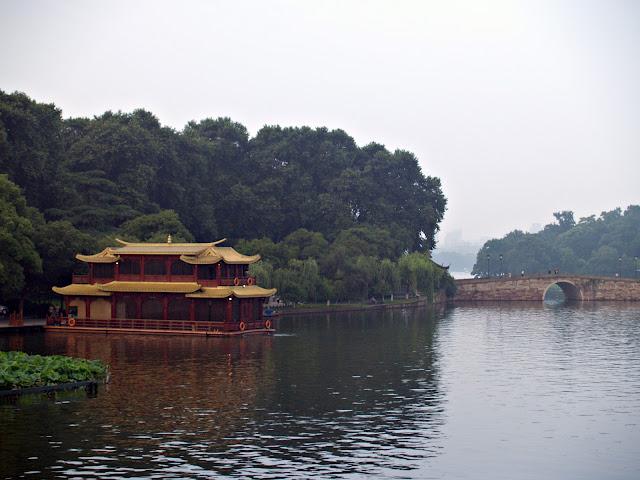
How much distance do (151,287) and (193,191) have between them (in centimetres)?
4738

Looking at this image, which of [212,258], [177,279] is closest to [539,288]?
[212,258]

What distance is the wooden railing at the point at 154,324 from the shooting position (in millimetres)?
71938

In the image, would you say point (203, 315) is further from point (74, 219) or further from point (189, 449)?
point (189, 449)

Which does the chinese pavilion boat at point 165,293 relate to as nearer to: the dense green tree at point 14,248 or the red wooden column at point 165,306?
the red wooden column at point 165,306

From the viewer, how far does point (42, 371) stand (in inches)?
1741

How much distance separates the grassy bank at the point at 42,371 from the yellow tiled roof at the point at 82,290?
2723cm

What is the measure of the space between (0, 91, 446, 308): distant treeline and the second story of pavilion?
4692mm

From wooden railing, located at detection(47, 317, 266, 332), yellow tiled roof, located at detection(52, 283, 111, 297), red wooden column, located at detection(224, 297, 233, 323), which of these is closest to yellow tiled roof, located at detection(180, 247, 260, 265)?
red wooden column, located at detection(224, 297, 233, 323)

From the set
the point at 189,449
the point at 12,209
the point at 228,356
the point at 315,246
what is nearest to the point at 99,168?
the point at 315,246

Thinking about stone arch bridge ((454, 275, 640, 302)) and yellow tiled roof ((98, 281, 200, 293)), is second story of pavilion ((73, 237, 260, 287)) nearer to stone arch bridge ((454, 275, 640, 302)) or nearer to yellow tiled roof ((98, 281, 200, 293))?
yellow tiled roof ((98, 281, 200, 293))

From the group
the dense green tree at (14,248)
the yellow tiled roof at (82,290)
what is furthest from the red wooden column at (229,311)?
the dense green tree at (14,248)

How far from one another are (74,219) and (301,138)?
5195cm

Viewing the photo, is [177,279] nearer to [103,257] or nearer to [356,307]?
[103,257]

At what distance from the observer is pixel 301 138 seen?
5541 inches
